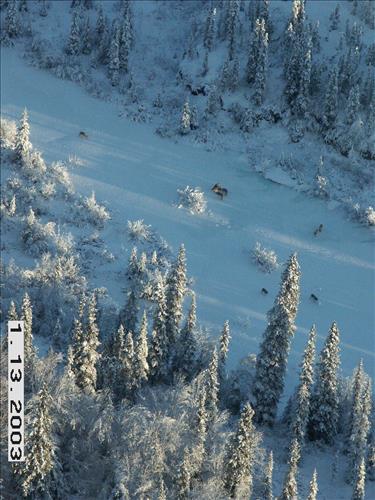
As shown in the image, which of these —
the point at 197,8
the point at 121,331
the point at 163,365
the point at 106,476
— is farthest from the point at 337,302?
the point at 197,8

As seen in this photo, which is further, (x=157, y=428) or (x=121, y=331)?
(x=121, y=331)

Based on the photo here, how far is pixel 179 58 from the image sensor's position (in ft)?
314

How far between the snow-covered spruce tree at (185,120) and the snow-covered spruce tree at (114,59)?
32.3 ft

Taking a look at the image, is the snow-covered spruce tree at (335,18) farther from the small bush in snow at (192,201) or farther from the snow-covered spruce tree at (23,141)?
the snow-covered spruce tree at (23,141)

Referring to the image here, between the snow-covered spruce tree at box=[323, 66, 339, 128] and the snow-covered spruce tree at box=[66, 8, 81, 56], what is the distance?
1142 inches

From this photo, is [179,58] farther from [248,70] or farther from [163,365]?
[163,365]

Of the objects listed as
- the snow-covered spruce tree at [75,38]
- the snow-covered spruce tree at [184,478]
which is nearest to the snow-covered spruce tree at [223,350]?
the snow-covered spruce tree at [184,478]

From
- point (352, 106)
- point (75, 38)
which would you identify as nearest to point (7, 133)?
point (75, 38)

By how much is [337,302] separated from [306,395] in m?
17.7

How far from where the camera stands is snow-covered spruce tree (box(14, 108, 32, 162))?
77.3 meters

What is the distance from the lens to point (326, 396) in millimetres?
55750

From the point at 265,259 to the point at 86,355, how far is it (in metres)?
24.3

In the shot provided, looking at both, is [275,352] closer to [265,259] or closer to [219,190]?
[265,259]

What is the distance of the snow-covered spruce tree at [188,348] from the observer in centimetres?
5794
